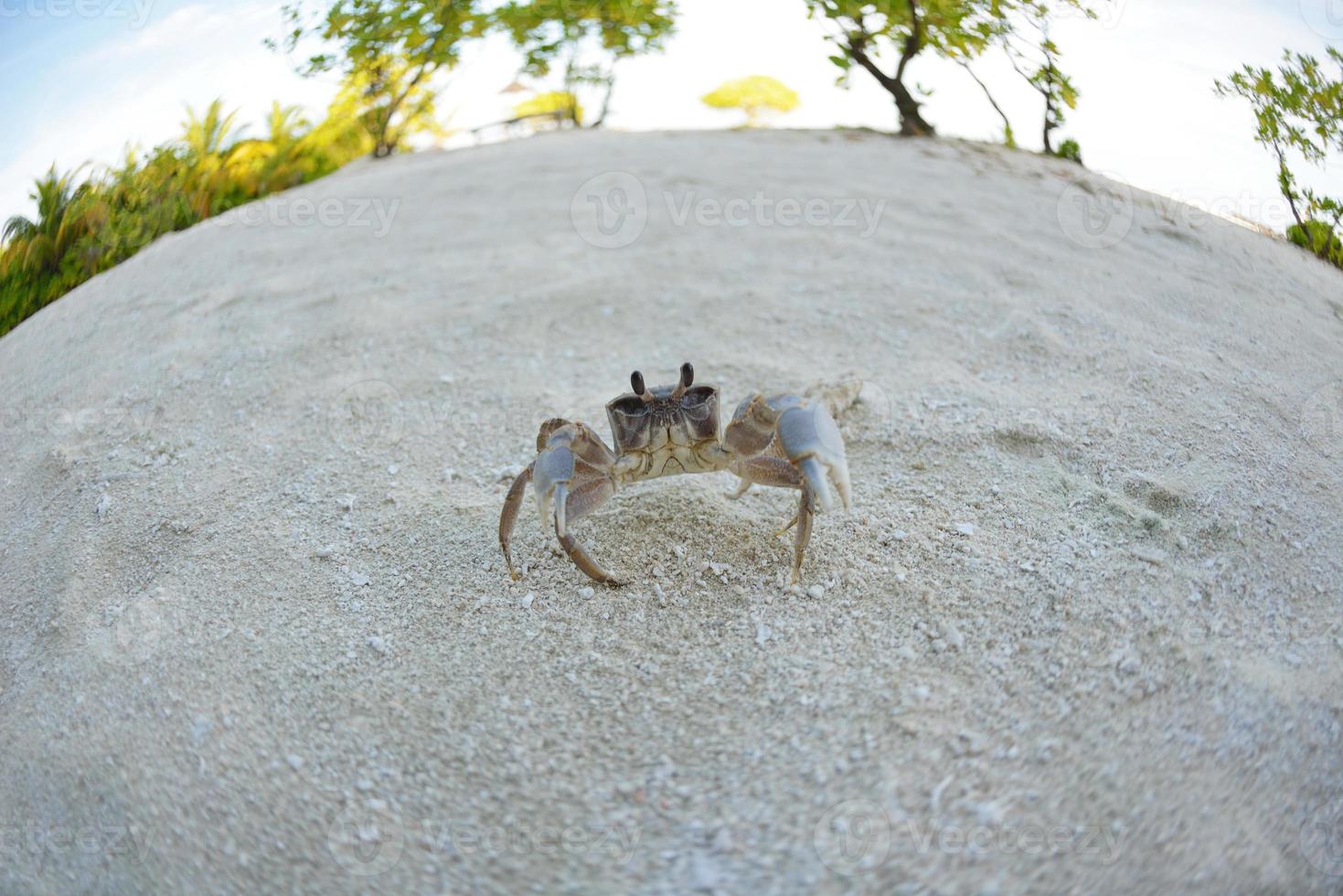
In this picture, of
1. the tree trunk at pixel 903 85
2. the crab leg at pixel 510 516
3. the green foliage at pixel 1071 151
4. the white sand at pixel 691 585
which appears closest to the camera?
the white sand at pixel 691 585

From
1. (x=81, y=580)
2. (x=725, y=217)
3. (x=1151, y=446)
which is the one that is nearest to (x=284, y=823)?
(x=81, y=580)

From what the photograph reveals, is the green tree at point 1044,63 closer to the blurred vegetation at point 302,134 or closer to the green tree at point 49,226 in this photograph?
the blurred vegetation at point 302,134

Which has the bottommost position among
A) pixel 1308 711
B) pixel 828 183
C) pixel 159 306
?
pixel 1308 711

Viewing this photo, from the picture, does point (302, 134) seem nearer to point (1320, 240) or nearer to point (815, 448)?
point (815, 448)

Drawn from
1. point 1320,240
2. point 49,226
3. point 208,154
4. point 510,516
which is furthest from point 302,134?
point 1320,240

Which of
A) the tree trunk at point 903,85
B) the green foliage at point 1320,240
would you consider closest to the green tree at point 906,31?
the tree trunk at point 903,85

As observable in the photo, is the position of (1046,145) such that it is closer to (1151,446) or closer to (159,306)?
(1151,446)
